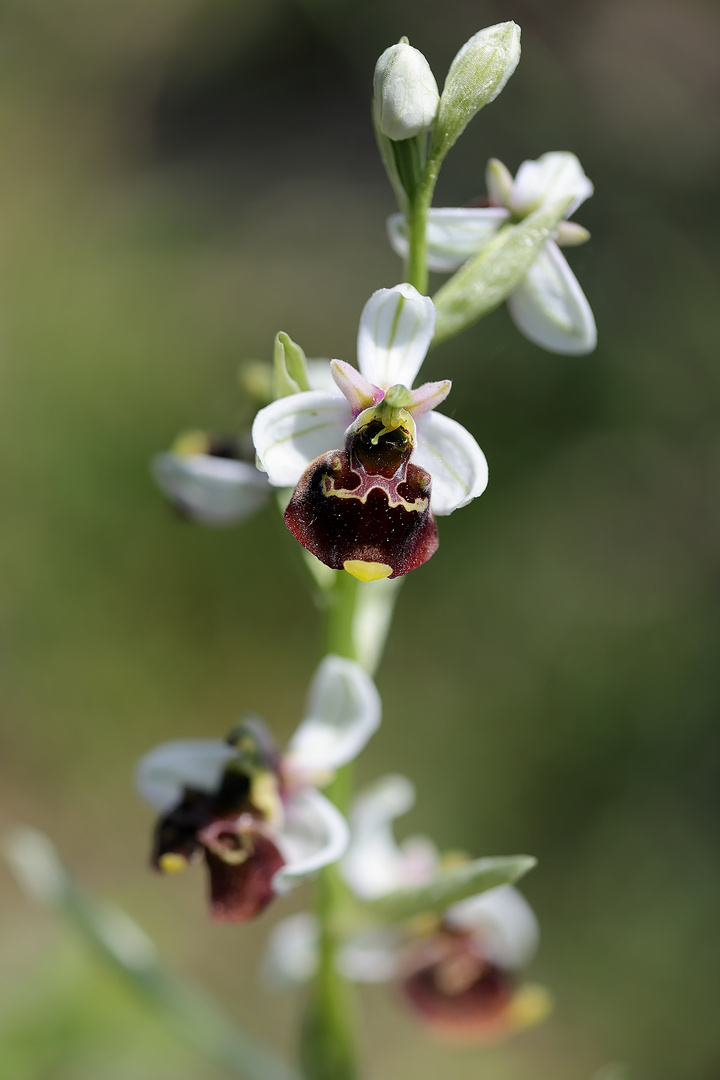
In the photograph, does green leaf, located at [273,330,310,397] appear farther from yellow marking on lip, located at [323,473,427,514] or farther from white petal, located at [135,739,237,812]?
white petal, located at [135,739,237,812]

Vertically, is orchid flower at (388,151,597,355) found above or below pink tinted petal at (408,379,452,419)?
above

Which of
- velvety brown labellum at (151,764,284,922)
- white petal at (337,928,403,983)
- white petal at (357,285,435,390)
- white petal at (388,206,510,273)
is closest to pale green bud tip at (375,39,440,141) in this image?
white petal at (388,206,510,273)

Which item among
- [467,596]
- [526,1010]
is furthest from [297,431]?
[467,596]

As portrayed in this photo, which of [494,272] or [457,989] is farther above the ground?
[494,272]

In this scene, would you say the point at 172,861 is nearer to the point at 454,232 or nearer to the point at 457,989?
the point at 457,989

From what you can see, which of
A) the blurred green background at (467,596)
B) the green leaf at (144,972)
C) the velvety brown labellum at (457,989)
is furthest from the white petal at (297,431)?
the blurred green background at (467,596)

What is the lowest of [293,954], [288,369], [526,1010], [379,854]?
[526,1010]

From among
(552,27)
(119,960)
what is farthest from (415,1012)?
(552,27)
